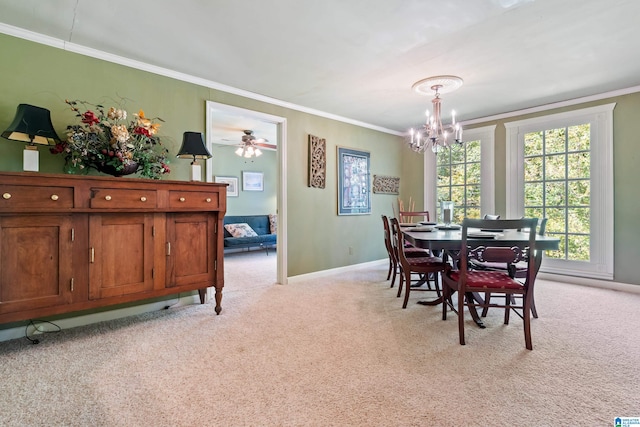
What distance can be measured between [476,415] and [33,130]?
3242 millimetres

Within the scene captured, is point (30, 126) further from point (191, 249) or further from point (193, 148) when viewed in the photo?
point (191, 249)

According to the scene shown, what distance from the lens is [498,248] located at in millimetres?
2307

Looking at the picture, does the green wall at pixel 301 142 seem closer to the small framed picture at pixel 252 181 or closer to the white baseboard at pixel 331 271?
the white baseboard at pixel 331 271

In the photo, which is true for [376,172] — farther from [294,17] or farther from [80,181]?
[80,181]

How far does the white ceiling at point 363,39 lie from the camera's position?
2.17 meters

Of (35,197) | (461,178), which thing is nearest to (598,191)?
(461,178)

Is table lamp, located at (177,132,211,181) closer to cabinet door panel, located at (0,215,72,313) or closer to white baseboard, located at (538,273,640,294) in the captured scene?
cabinet door panel, located at (0,215,72,313)

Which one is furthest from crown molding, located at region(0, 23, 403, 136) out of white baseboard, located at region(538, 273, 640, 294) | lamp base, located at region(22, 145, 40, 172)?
white baseboard, located at region(538, 273, 640, 294)

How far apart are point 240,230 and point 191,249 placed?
3862 mm

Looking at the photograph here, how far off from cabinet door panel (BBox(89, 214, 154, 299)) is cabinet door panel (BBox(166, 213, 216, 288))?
168 millimetres

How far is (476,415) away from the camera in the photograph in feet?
4.88

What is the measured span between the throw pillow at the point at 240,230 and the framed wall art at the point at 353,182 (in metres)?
2.68

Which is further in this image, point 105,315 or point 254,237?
point 254,237

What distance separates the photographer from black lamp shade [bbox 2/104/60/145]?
2.13 meters
